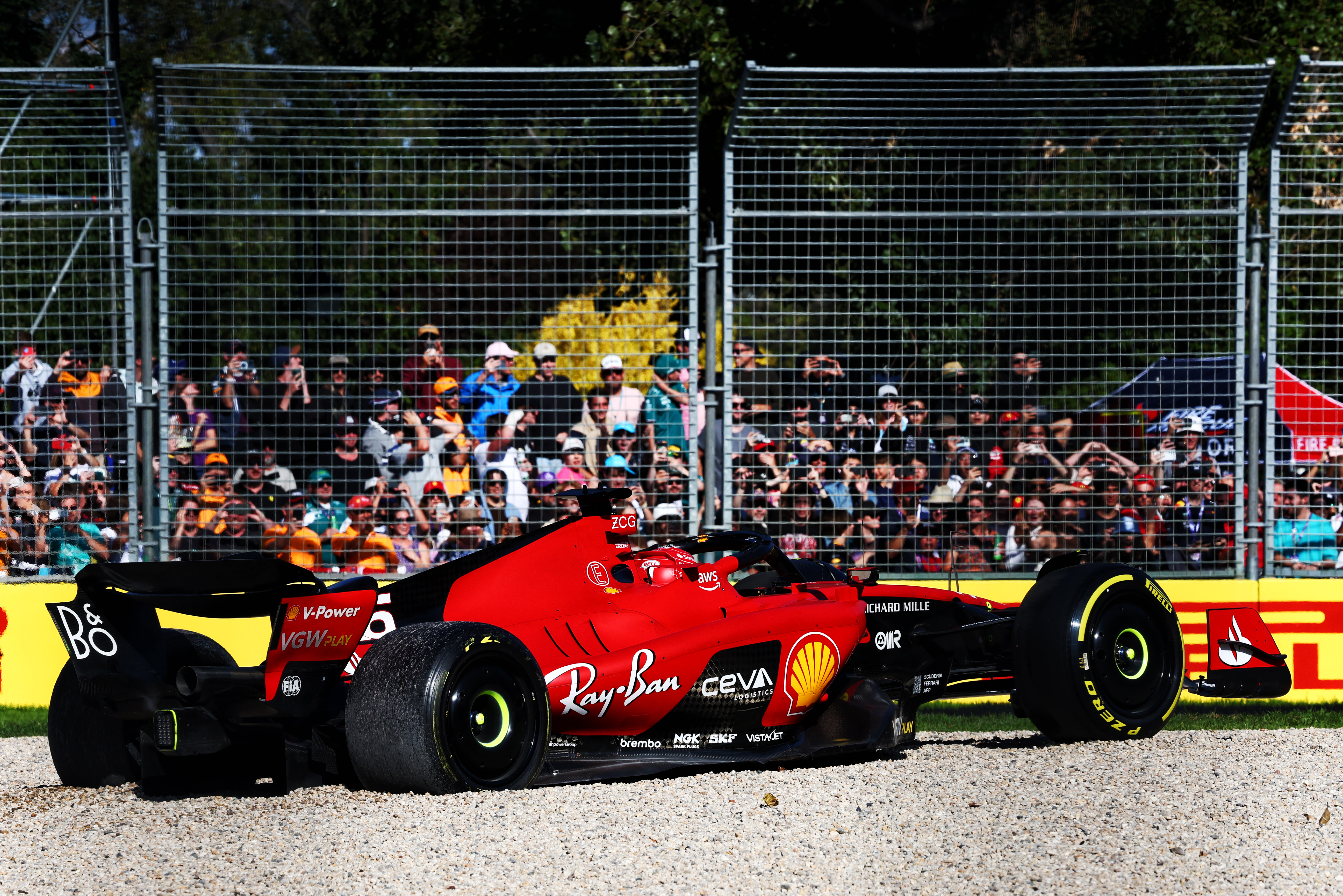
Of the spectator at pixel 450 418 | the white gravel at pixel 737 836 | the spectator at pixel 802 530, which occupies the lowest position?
the white gravel at pixel 737 836

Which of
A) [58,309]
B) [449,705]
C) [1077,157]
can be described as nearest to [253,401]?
[58,309]

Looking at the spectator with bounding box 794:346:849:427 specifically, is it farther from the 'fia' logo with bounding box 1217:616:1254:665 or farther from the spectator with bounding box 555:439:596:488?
the 'fia' logo with bounding box 1217:616:1254:665

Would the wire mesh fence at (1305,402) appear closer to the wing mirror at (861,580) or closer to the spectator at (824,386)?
the spectator at (824,386)

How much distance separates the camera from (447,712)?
5105 mm

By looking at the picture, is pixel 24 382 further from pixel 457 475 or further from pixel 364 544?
pixel 457 475

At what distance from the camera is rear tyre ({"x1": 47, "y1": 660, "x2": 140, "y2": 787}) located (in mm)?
5957

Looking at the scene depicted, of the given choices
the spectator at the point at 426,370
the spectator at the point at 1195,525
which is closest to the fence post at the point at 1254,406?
the spectator at the point at 1195,525

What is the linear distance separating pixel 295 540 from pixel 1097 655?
4936mm

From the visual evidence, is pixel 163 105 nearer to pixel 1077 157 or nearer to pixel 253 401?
pixel 253 401

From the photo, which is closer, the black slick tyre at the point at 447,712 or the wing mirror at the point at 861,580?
the black slick tyre at the point at 447,712

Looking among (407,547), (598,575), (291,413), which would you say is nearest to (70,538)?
(291,413)

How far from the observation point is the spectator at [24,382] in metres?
8.98

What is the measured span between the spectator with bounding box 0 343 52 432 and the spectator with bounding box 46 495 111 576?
0.62 m

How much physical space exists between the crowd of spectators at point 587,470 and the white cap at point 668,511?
0.01 meters
